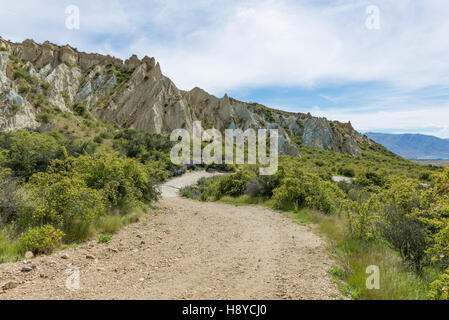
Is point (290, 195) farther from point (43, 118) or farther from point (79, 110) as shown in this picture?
point (79, 110)

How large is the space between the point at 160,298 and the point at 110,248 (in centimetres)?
297

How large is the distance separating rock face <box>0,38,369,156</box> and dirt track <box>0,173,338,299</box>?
1152 inches

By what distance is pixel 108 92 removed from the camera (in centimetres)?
4747

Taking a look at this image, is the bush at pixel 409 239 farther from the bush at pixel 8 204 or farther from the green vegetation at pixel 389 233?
the bush at pixel 8 204

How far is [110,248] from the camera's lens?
5.82 m

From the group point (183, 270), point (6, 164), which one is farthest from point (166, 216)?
point (6, 164)

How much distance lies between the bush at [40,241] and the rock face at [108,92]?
93.3 feet

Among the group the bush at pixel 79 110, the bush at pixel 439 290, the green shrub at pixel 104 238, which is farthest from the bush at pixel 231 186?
the bush at pixel 79 110

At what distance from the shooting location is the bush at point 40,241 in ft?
16.3

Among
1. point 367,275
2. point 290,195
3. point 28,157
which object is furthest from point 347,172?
point 28,157

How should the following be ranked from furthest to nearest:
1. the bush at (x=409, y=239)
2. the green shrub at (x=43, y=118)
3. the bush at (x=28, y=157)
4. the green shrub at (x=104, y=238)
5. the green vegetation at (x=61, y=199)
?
the green shrub at (x=43, y=118), the bush at (x=28, y=157), the green shrub at (x=104, y=238), the green vegetation at (x=61, y=199), the bush at (x=409, y=239)

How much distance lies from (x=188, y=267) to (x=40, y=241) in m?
3.42
